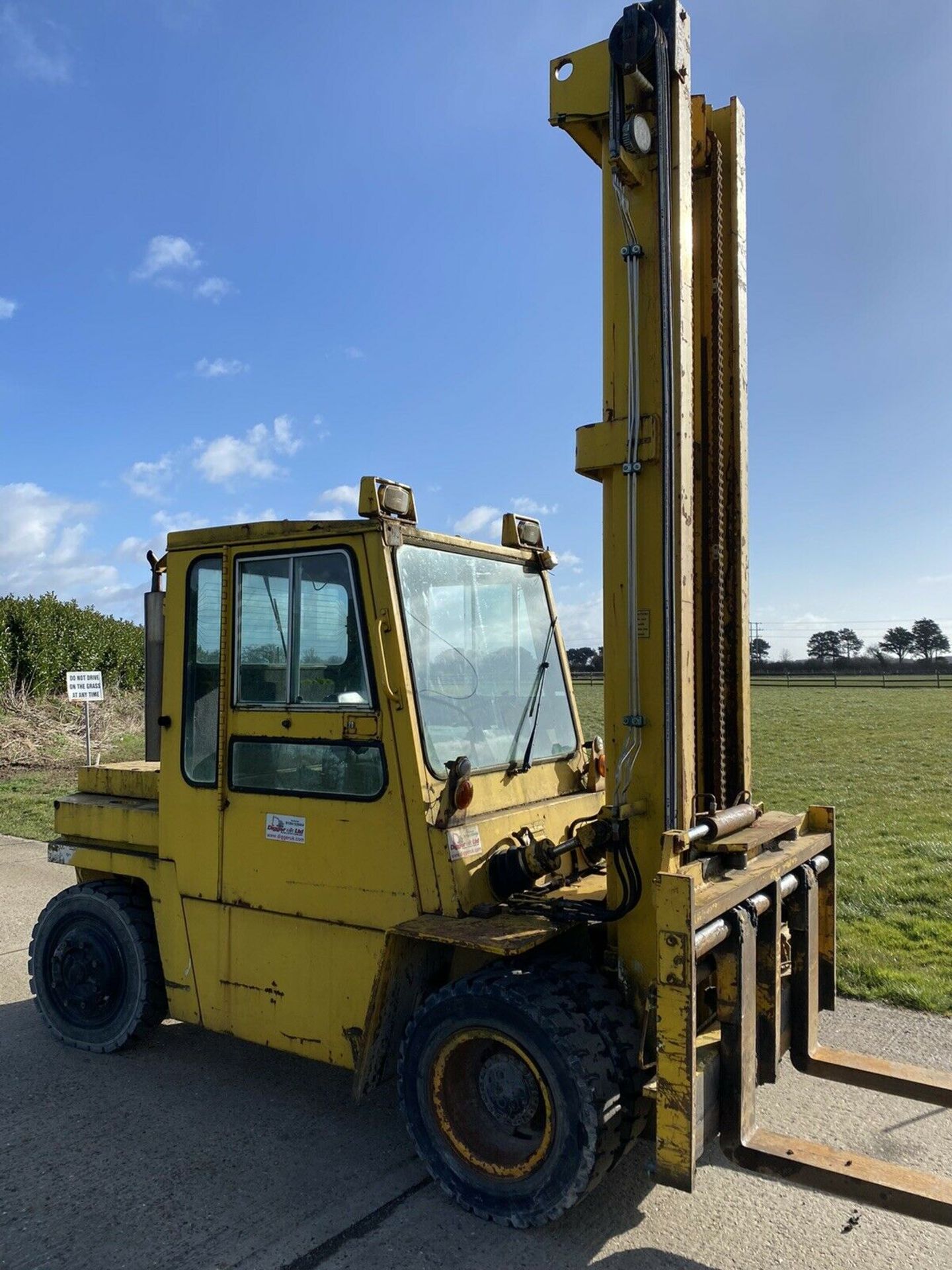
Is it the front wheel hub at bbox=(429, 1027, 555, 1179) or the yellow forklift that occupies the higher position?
the yellow forklift

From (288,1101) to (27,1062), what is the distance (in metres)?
1.55

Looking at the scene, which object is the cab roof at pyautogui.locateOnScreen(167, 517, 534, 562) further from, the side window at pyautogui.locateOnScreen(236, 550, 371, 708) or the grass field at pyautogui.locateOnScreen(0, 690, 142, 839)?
the grass field at pyautogui.locateOnScreen(0, 690, 142, 839)

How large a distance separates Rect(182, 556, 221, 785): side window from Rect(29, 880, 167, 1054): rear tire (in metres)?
0.93

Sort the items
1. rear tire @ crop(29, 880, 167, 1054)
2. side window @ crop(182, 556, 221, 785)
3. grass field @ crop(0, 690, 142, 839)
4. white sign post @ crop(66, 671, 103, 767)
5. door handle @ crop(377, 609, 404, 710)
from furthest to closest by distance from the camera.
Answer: grass field @ crop(0, 690, 142, 839) → white sign post @ crop(66, 671, 103, 767) → rear tire @ crop(29, 880, 167, 1054) → side window @ crop(182, 556, 221, 785) → door handle @ crop(377, 609, 404, 710)

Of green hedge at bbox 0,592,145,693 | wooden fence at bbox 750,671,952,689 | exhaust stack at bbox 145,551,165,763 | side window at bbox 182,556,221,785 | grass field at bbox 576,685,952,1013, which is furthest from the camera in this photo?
wooden fence at bbox 750,671,952,689

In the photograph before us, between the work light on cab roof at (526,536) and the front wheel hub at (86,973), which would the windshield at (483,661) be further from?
the front wheel hub at (86,973)

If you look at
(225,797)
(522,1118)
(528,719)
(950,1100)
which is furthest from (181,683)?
(950,1100)

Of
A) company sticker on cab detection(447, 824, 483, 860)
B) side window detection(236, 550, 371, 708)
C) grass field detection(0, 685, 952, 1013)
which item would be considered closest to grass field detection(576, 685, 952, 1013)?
grass field detection(0, 685, 952, 1013)

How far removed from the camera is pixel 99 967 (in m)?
5.04

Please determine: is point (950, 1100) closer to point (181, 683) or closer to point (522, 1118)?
point (522, 1118)

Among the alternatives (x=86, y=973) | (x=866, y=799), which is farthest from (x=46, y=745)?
(x=86, y=973)

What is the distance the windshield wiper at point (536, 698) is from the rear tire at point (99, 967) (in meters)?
2.16

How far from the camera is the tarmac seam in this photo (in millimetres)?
3291

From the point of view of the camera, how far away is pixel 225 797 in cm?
449
